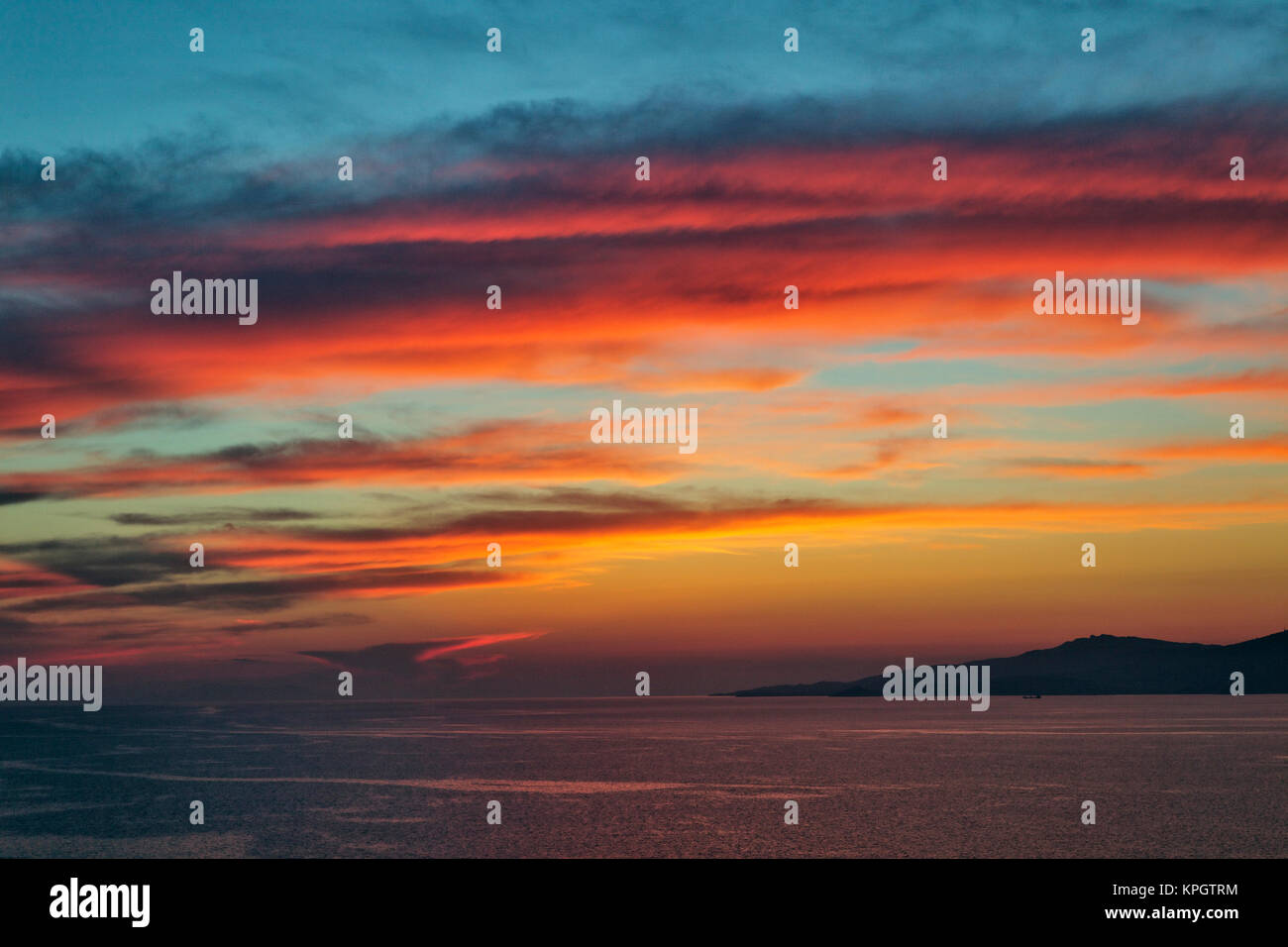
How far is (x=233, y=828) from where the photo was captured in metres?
78.7

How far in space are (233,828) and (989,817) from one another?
184ft

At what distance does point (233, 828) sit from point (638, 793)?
112 ft
